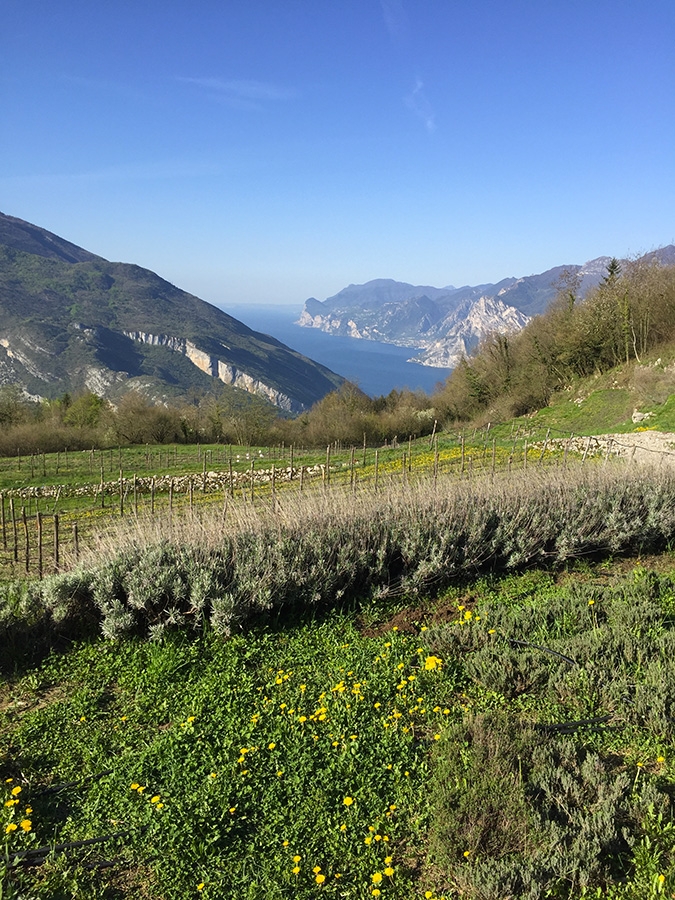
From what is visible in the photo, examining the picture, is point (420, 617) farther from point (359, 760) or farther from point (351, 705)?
point (359, 760)

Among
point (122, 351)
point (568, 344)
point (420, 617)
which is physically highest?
point (122, 351)

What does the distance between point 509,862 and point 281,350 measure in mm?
197019

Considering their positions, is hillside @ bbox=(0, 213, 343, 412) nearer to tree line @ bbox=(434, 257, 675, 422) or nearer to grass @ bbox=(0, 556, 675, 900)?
tree line @ bbox=(434, 257, 675, 422)

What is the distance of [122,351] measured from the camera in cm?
14362

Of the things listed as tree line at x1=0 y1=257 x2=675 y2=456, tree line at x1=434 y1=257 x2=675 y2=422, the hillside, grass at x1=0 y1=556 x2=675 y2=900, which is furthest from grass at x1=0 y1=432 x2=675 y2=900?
the hillside

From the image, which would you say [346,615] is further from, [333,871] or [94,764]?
[333,871]

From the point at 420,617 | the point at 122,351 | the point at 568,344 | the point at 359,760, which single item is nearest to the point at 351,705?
the point at 359,760

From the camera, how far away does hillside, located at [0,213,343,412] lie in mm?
120375

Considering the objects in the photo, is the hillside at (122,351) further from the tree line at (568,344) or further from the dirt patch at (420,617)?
the dirt patch at (420,617)

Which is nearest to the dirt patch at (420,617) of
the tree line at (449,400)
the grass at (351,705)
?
the grass at (351,705)

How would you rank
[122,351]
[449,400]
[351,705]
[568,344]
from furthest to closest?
[122,351] → [449,400] → [568,344] → [351,705]

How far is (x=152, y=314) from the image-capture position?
7485 inches

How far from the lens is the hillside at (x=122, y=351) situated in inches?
4739

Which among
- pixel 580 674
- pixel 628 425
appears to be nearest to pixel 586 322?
pixel 628 425
